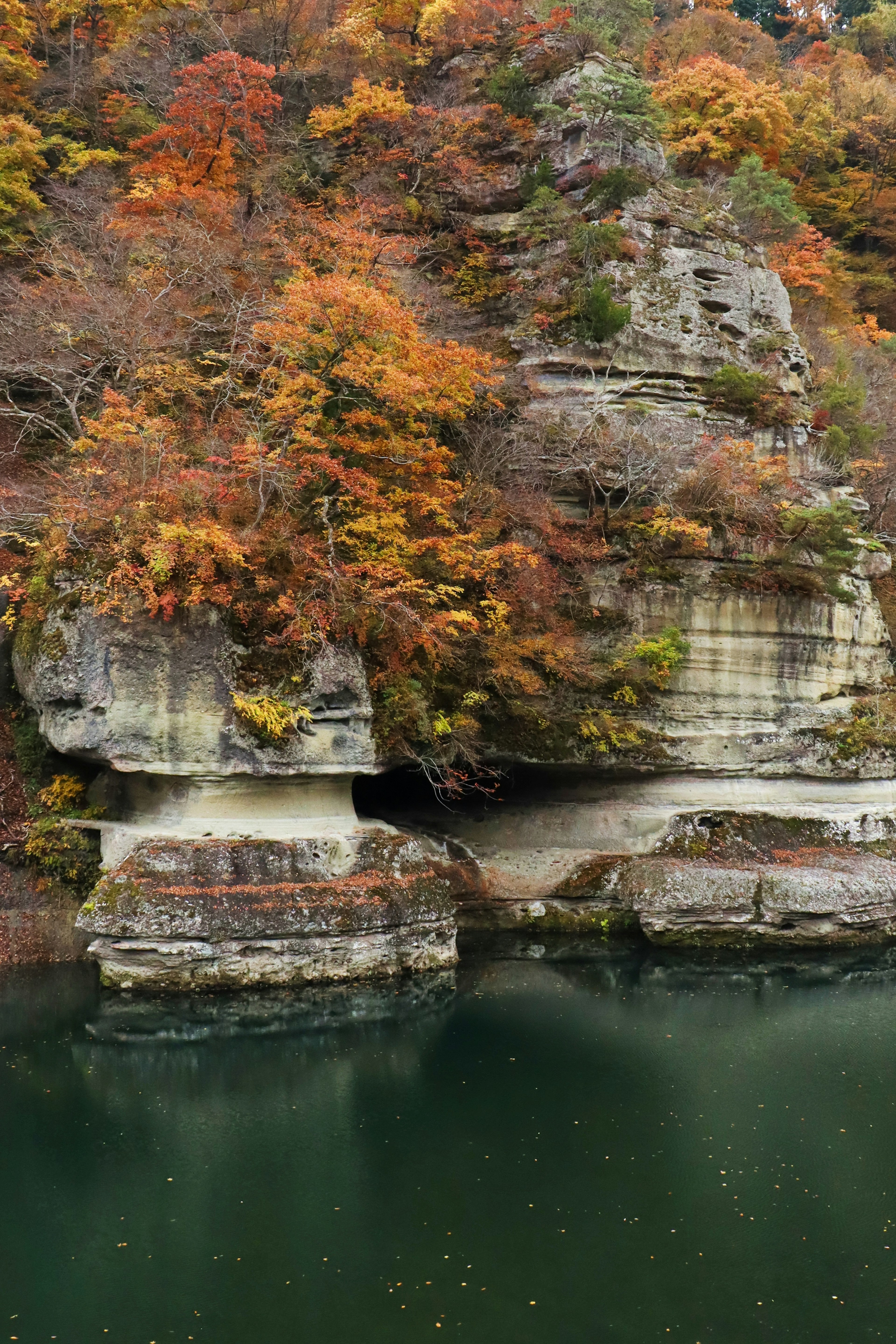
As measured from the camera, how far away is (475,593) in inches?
699

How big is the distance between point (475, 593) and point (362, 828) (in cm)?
456

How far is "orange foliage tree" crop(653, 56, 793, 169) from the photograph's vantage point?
27828mm

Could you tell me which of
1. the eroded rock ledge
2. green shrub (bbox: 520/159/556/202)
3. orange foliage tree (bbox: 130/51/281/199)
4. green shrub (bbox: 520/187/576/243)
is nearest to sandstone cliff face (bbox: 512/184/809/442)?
green shrub (bbox: 520/187/576/243)

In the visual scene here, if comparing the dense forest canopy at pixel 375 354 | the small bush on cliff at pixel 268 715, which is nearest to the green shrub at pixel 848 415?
the dense forest canopy at pixel 375 354

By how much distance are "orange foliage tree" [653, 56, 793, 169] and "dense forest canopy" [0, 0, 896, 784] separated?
0.35 feet

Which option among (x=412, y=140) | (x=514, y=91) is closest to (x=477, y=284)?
(x=412, y=140)

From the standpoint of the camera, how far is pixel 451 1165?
996cm

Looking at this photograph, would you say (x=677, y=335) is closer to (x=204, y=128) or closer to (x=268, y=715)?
(x=204, y=128)

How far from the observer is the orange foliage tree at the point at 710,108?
1096 inches

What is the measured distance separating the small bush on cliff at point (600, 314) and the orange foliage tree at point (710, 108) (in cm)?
929

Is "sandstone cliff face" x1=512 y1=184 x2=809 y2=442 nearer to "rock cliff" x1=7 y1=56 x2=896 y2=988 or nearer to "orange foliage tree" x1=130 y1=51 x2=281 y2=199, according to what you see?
"rock cliff" x1=7 y1=56 x2=896 y2=988

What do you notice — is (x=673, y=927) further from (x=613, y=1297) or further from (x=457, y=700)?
(x=613, y=1297)

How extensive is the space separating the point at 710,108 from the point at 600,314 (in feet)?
38.6

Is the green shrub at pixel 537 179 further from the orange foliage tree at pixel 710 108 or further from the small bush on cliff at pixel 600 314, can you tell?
the orange foliage tree at pixel 710 108
